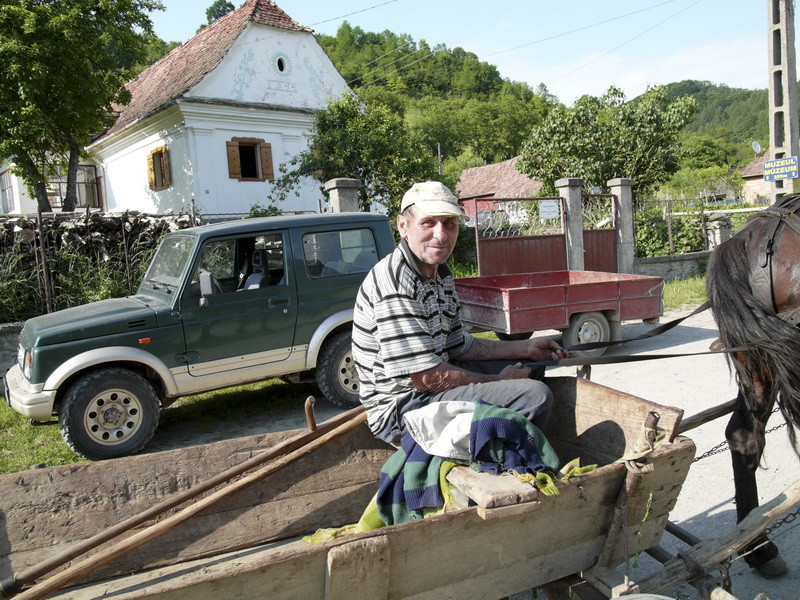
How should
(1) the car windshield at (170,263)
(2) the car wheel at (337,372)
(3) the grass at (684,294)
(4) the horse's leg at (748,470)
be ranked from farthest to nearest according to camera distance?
(3) the grass at (684,294)
(2) the car wheel at (337,372)
(1) the car windshield at (170,263)
(4) the horse's leg at (748,470)

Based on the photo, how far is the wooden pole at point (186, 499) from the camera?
7.52 feet

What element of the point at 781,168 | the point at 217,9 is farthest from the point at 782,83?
the point at 217,9

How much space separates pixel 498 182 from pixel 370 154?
67.8 ft

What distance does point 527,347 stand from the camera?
322 centimetres

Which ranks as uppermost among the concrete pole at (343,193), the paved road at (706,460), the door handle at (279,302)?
the concrete pole at (343,193)

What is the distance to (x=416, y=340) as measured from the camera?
8.49 ft

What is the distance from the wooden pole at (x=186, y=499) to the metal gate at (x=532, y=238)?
7624mm

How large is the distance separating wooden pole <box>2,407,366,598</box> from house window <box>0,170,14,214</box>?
2256 centimetres

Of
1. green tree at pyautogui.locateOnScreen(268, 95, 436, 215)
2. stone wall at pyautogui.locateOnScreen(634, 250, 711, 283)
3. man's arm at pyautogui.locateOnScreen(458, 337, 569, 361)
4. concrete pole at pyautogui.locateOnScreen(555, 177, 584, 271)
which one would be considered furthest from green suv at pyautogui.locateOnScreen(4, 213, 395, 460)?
stone wall at pyautogui.locateOnScreen(634, 250, 711, 283)

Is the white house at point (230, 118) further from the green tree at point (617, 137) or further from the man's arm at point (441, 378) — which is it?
the man's arm at point (441, 378)

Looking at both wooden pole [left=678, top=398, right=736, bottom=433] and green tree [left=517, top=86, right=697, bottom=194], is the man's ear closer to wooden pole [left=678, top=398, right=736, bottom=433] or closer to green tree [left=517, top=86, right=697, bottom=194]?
wooden pole [left=678, top=398, right=736, bottom=433]

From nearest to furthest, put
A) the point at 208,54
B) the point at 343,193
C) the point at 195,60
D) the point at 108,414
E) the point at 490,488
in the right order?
1. the point at 490,488
2. the point at 108,414
3. the point at 343,193
4. the point at 208,54
5. the point at 195,60

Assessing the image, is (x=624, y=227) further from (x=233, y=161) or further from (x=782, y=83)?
(x=233, y=161)

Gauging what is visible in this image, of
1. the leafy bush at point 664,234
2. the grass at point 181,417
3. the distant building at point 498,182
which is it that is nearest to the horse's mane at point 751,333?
the grass at point 181,417
